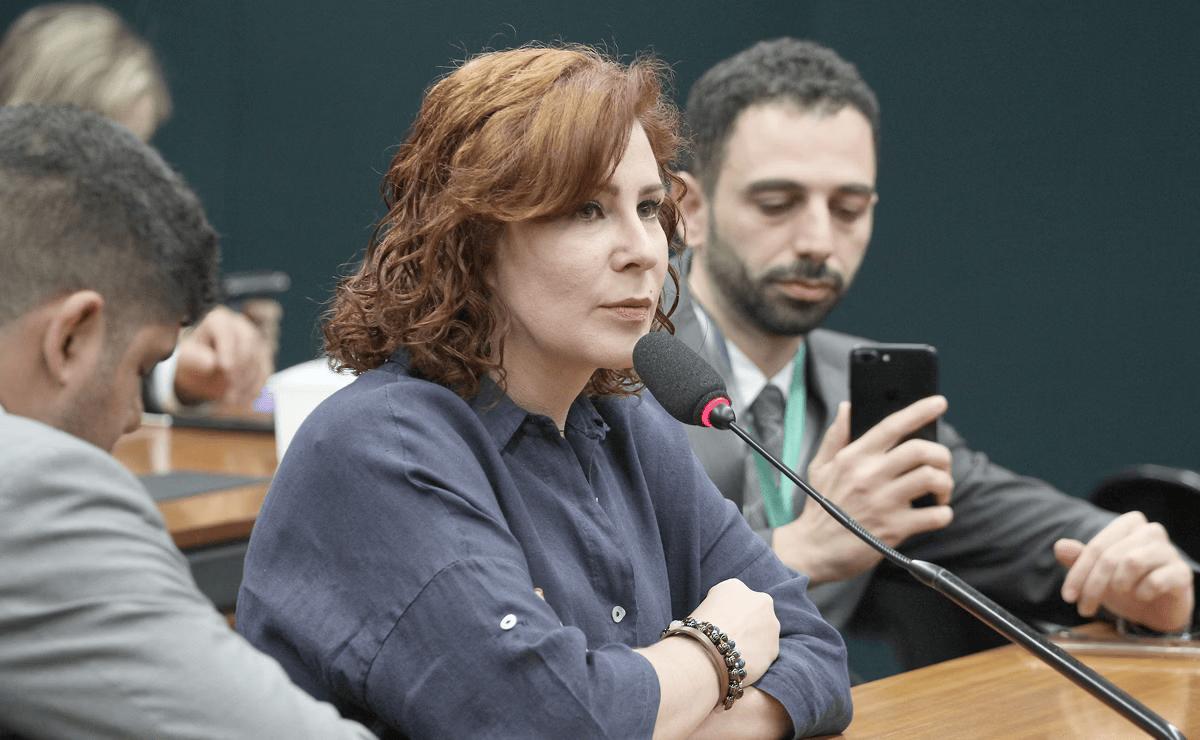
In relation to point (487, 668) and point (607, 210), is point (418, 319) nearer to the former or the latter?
point (607, 210)

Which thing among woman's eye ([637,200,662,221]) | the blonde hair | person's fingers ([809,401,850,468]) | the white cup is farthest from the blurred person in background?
woman's eye ([637,200,662,221])

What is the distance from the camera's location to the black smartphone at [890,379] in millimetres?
2002

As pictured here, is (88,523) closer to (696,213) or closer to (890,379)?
(890,379)

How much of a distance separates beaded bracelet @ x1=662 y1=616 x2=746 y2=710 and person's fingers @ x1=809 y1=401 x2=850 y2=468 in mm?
769

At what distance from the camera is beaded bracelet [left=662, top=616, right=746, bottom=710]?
1312mm

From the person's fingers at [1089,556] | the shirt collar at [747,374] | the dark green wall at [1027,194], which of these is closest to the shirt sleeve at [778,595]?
the person's fingers at [1089,556]

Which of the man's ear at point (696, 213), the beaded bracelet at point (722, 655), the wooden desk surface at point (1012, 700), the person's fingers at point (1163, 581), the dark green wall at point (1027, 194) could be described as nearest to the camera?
the beaded bracelet at point (722, 655)

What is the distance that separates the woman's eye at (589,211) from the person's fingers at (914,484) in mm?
796

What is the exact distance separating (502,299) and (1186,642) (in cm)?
107

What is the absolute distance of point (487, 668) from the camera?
1161mm

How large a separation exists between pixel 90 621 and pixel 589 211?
0.63m

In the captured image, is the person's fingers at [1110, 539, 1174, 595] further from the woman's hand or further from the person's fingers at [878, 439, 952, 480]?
the woman's hand

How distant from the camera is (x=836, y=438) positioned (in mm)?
2066

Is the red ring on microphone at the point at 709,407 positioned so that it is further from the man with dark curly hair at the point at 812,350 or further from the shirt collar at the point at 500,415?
the man with dark curly hair at the point at 812,350
